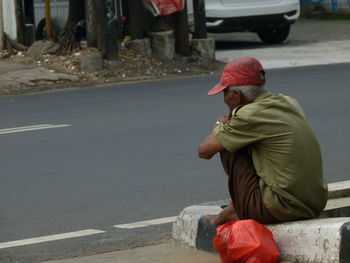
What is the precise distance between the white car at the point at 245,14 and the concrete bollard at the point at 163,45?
2524 mm

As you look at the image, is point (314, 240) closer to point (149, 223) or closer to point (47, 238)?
point (149, 223)

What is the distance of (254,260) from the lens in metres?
5.24

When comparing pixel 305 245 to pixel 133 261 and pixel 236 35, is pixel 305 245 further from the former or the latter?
pixel 236 35

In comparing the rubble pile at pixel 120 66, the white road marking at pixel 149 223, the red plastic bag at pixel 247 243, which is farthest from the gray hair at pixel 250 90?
the rubble pile at pixel 120 66

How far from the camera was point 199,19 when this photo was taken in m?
17.1

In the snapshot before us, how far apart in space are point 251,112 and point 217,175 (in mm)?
2992

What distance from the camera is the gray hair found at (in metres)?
5.49

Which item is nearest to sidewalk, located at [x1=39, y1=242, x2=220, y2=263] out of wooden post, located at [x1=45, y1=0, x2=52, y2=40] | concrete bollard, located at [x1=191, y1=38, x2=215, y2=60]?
concrete bollard, located at [x1=191, y1=38, x2=215, y2=60]

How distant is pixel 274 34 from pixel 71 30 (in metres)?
5.42

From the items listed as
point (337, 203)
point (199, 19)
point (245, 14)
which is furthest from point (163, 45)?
point (337, 203)

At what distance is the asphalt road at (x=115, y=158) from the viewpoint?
6922mm

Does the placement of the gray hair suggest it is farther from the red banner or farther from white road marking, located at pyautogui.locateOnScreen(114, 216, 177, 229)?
the red banner

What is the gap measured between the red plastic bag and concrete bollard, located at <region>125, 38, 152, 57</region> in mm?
11109

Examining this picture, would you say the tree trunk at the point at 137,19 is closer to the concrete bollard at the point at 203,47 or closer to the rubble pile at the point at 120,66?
the rubble pile at the point at 120,66
